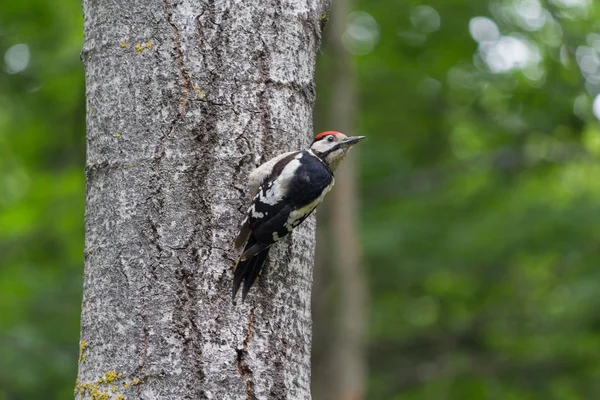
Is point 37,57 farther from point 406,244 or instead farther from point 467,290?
point 467,290

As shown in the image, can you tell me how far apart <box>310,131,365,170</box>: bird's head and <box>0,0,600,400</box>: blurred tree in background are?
5.01 metres

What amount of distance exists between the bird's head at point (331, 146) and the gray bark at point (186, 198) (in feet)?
1.92

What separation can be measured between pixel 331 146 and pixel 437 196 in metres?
7.24

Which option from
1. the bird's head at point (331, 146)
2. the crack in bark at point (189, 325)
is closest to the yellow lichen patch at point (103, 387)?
the crack in bark at point (189, 325)

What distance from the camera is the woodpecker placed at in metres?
2.81

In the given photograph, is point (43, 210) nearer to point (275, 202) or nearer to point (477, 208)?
point (477, 208)

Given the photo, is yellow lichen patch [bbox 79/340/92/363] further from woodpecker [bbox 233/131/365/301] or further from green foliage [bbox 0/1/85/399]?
green foliage [bbox 0/1/85/399]

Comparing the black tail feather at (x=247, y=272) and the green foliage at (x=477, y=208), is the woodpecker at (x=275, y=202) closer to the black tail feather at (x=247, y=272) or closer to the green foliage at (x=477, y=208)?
the black tail feather at (x=247, y=272)

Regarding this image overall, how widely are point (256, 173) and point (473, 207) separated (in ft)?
27.4

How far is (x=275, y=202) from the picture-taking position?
2988mm

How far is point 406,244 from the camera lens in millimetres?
10148

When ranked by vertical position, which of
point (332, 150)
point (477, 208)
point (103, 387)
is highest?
point (477, 208)

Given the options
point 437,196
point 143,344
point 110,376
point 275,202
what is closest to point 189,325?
point 143,344

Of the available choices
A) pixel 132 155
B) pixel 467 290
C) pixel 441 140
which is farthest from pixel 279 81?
pixel 467 290
